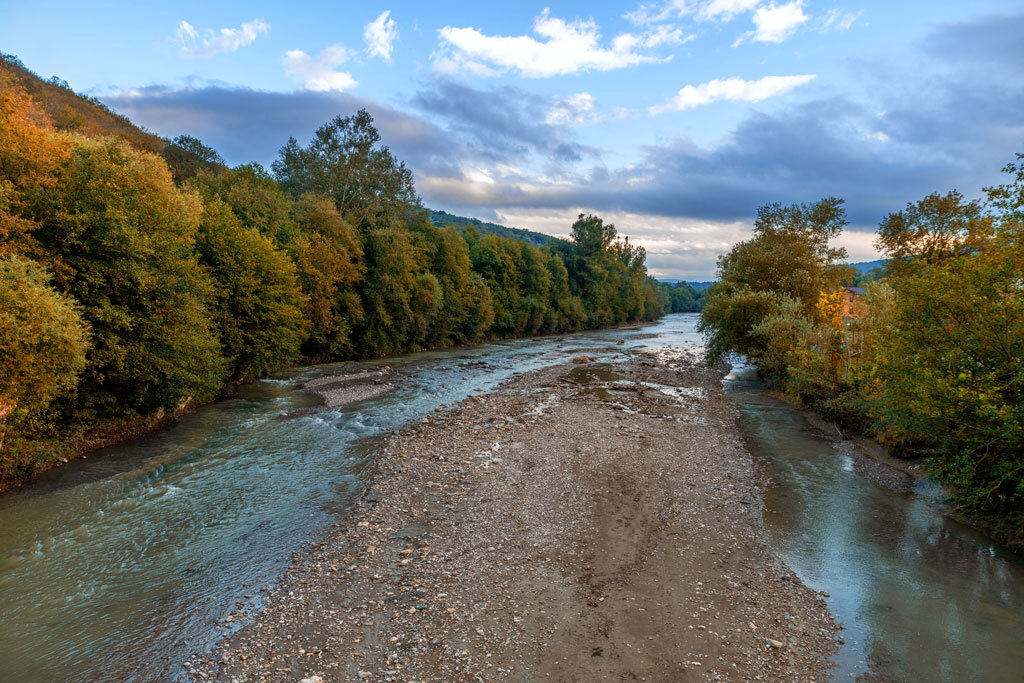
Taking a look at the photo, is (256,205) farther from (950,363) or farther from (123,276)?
(950,363)

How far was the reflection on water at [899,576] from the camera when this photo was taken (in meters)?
7.59

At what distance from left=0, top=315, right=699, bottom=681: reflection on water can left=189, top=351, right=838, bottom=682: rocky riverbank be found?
116 cm

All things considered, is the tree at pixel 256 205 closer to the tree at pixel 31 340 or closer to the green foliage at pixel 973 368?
the tree at pixel 31 340

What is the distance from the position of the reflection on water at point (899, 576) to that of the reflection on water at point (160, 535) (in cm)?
1121

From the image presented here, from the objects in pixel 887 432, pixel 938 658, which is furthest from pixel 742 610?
pixel 887 432

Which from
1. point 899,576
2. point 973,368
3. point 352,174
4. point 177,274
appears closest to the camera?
point 899,576

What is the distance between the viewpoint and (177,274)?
19.3 meters

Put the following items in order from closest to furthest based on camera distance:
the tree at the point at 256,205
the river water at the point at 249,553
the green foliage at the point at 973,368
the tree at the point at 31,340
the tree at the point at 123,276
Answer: the river water at the point at 249,553
the green foliage at the point at 973,368
the tree at the point at 31,340
the tree at the point at 123,276
the tree at the point at 256,205

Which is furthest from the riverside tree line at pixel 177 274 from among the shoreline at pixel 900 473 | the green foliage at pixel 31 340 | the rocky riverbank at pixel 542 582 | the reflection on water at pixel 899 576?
the shoreline at pixel 900 473

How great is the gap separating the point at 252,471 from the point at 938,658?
1744cm

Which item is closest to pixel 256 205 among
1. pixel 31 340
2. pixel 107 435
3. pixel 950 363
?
pixel 107 435

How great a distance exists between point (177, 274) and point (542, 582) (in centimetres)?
1906

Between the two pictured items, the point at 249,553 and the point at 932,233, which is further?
the point at 932,233

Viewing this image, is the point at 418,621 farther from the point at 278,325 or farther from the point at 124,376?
the point at 278,325
